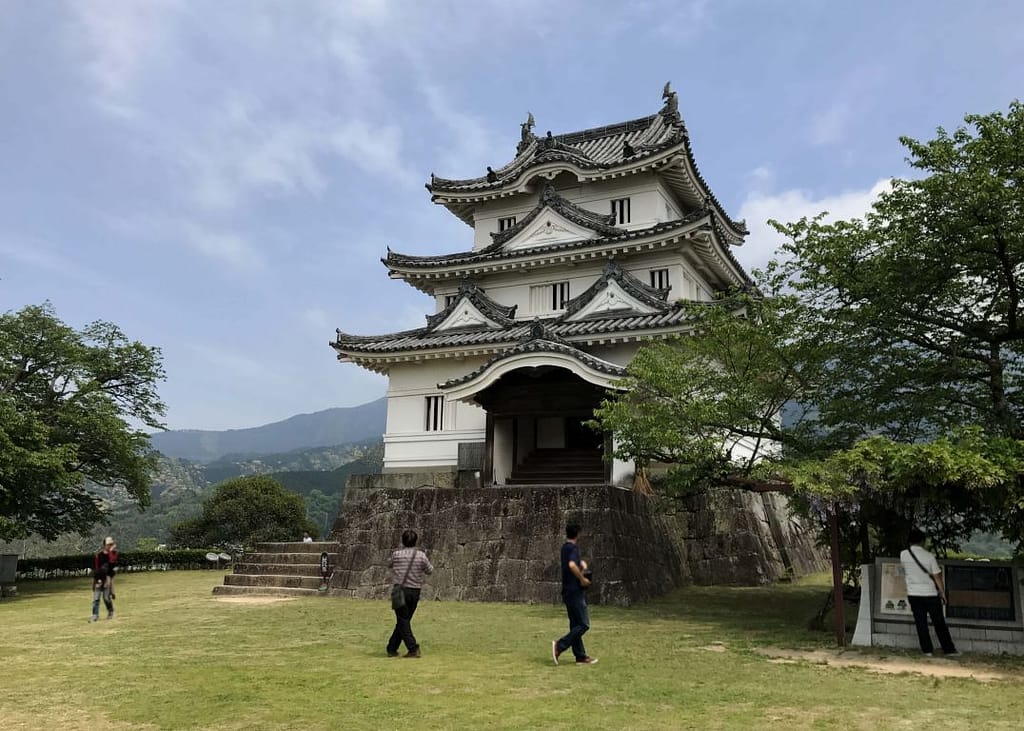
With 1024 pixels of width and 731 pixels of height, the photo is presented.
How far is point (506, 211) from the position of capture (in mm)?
25750

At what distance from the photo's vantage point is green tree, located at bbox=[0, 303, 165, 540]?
19.6 meters

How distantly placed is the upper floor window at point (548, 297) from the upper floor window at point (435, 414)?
13.9 ft

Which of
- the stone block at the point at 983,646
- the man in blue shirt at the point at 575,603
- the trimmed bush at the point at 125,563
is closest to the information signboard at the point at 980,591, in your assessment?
the stone block at the point at 983,646

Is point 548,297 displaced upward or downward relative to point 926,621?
upward

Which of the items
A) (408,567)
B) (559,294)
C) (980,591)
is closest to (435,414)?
(559,294)

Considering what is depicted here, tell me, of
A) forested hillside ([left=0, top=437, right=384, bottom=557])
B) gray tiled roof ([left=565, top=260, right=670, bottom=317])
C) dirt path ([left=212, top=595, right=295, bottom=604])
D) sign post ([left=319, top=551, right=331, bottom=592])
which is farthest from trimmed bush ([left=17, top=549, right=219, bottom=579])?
forested hillside ([left=0, top=437, right=384, bottom=557])

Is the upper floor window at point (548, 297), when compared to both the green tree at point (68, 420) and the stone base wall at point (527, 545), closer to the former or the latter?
the stone base wall at point (527, 545)

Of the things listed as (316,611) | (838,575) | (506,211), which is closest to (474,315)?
(506,211)

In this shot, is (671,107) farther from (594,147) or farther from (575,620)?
(575,620)

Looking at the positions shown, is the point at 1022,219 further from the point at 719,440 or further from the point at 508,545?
the point at 508,545

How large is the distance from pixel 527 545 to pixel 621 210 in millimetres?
12879

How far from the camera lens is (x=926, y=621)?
8.77m

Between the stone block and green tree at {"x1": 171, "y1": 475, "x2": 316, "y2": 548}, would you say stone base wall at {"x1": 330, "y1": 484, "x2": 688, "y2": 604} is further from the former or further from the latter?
green tree at {"x1": 171, "y1": 475, "x2": 316, "y2": 548}

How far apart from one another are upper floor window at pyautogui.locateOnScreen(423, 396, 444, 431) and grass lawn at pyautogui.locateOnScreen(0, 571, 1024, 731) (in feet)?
32.7
